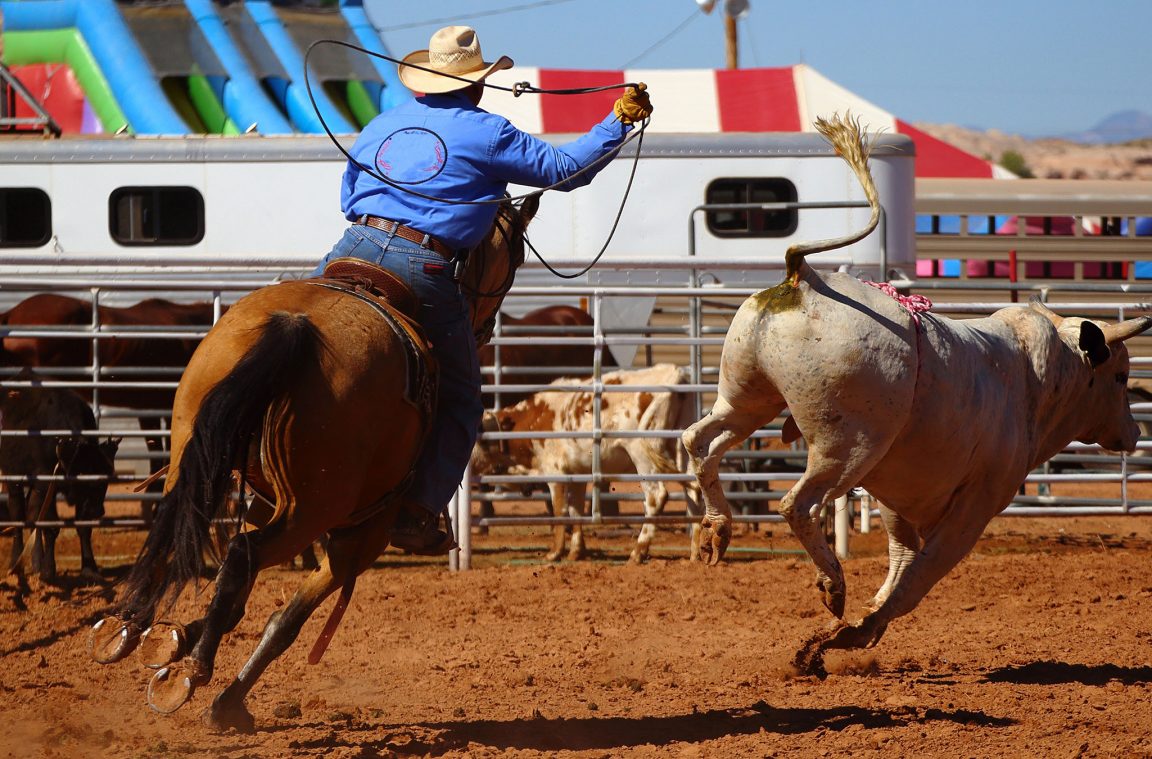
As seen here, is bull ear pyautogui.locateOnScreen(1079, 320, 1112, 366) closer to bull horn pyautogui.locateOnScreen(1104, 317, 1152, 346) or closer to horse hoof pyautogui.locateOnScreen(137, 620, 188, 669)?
bull horn pyautogui.locateOnScreen(1104, 317, 1152, 346)

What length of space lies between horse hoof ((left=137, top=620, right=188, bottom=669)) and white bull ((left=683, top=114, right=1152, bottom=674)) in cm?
→ 191

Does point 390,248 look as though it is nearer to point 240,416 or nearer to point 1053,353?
point 240,416

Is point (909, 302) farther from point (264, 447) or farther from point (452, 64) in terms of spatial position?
point (264, 447)

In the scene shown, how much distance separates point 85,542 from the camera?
8188mm

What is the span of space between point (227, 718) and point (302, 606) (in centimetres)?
41

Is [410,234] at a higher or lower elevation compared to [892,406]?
higher

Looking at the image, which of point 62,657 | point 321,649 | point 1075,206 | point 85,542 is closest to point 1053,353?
point 321,649

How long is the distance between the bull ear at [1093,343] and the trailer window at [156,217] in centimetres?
702

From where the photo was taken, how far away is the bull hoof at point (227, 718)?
4199 mm

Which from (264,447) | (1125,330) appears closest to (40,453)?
(264,447)

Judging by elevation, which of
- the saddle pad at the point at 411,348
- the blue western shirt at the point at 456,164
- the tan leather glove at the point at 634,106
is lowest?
the saddle pad at the point at 411,348

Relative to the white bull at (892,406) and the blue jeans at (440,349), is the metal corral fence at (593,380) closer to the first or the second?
the white bull at (892,406)

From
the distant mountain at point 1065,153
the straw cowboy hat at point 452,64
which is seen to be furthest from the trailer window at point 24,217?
the distant mountain at point 1065,153

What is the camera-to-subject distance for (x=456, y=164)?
4422mm
